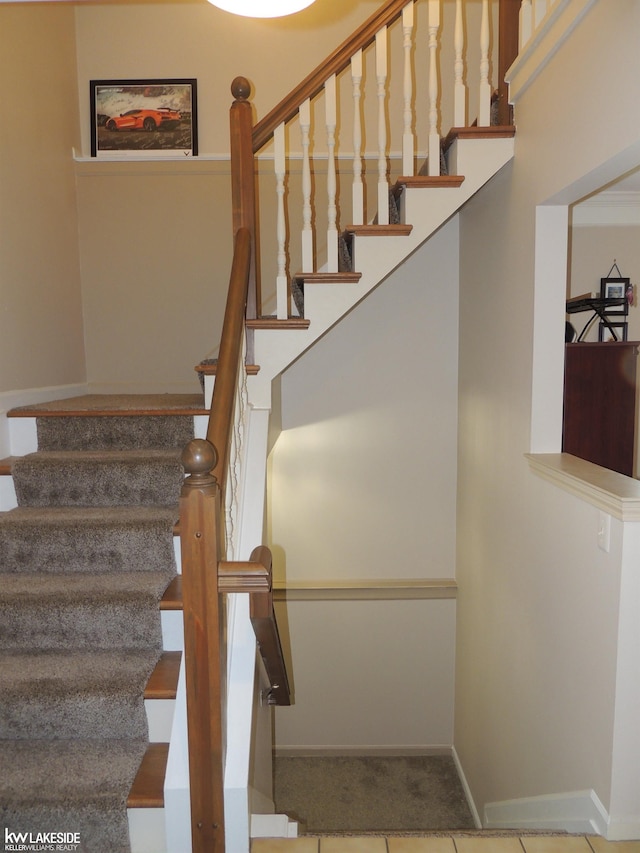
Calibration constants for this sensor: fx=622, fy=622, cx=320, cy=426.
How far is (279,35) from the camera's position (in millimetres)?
4258

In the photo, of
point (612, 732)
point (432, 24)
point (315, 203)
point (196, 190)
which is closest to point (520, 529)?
point (612, 732)

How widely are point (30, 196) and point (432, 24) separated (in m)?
2.28

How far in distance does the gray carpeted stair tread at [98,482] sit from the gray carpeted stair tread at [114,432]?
23 cm

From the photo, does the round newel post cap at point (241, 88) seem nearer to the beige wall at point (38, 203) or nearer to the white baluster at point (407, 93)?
the white baluster at point (407, 93)

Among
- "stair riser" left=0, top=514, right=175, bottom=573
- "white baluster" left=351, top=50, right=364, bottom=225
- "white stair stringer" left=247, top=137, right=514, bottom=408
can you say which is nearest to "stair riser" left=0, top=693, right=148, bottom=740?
"stair riser" left=0, top=514, right=175, bottom=573

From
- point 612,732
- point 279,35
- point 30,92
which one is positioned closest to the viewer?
point 612,732

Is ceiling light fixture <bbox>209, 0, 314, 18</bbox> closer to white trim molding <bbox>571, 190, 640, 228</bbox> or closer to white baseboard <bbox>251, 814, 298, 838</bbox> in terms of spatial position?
white baseboard <bbox>251, 814, 298, 838</bbox>

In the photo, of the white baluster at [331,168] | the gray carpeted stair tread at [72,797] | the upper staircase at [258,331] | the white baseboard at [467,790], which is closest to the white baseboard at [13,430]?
the upper staircase at [258,331]

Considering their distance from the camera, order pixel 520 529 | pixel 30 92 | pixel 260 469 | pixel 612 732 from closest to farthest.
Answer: pixel 612 732 → pixel 260 469 → pixel 520 529 → pixel 30 92

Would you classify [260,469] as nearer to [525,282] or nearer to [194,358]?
[525,282]

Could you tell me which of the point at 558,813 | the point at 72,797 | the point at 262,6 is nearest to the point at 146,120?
the point at 262,6

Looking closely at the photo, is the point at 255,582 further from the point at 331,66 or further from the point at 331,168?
the point at 331,66

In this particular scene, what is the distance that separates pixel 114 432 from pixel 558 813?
2.53 meters

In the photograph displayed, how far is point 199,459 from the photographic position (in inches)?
59.6
